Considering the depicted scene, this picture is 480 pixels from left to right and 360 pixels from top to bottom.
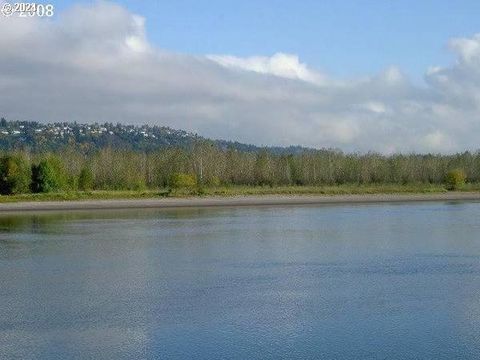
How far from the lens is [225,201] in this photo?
62.5 meters

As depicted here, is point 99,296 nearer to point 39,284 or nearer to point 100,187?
point 39,284

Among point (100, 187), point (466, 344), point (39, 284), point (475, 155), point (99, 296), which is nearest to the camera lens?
point (466, 344)

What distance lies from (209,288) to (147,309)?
2878 mm

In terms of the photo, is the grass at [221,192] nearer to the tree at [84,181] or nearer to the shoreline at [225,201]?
the tree at [84,181]

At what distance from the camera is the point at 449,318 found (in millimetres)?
14617

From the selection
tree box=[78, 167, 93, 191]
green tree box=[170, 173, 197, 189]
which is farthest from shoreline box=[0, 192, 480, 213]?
tree box=[78, 167, 93, 191]

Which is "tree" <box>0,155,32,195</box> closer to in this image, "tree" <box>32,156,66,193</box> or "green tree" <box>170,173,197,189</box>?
"tree" <box>32,156,66,193</box>

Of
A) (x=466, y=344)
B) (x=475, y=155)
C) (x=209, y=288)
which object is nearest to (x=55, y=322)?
(x=209, y=288)

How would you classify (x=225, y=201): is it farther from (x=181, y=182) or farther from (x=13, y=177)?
(x=13, y=177)

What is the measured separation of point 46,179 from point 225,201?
52.5ft

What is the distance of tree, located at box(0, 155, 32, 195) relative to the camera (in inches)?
2422

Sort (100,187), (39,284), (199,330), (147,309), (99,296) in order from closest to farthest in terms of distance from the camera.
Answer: (199,330) < (147,309) < (99,296) < (39,284) < (100,187)

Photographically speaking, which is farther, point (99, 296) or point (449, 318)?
point (99, 296)

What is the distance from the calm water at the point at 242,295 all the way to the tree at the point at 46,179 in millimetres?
30738
